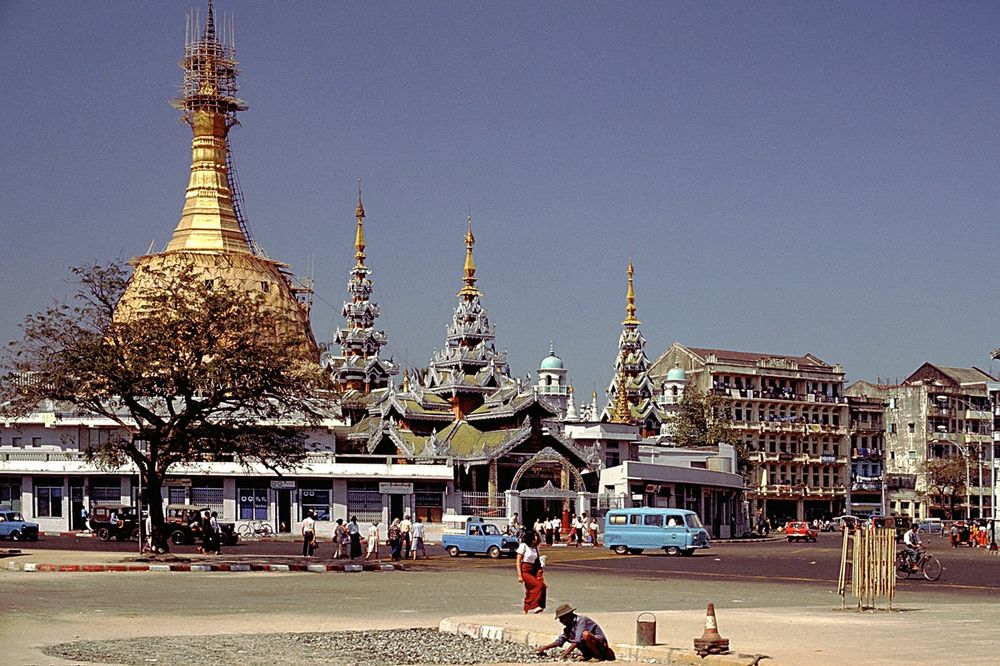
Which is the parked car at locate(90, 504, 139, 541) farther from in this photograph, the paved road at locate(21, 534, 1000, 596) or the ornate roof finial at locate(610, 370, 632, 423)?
the ornate roof finial at locate(610, 370, 632, 423)

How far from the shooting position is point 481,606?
2694 centimetres

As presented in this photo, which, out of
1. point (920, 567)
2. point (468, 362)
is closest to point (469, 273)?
point (468, 362)

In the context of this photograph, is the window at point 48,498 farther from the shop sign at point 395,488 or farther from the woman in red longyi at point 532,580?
the woman in red longyi at point 532,580

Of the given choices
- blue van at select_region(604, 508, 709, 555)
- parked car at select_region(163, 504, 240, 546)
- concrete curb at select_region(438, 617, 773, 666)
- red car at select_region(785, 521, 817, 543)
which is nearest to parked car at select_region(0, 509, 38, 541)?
parked car at select_region(163, 504, 240, 546)

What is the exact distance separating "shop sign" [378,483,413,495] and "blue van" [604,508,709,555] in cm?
2174

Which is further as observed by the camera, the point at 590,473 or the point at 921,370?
the point at 921,370

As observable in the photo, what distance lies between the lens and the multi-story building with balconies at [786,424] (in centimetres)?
12306

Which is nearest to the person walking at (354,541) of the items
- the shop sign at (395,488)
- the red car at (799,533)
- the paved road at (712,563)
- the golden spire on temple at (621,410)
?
the paved road at (712,563)

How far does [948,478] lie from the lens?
12556 centimetres

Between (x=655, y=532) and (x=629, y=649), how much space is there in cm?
3822

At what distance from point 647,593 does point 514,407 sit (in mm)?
54661

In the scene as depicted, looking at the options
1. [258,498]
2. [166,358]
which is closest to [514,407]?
[258,498]

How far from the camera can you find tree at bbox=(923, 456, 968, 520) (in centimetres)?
12588

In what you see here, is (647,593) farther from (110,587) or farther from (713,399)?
(713,399)
